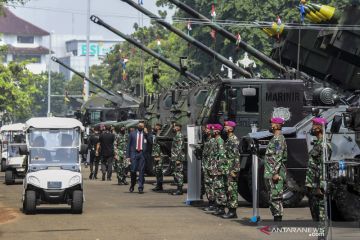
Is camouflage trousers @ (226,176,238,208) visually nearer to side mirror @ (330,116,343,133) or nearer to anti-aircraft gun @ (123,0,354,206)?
side mirror @ (330,116,343,133)

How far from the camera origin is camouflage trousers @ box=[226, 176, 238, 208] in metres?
20.0

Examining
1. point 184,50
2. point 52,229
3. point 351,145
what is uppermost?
point 184,50

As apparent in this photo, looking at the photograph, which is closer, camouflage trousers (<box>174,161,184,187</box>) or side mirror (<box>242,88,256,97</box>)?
side mirror (<box>242,88,256,97</box>)

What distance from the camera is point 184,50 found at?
7944cm

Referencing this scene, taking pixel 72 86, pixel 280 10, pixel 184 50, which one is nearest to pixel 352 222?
pixel 280 10

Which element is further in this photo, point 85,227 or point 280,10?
point 280,10

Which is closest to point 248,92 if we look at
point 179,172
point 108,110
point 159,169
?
point 179,172

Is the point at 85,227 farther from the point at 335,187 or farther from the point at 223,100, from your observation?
the point at 223,100

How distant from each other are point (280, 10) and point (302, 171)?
1839 inches

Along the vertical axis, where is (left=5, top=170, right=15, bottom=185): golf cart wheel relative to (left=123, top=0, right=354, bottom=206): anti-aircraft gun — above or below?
below

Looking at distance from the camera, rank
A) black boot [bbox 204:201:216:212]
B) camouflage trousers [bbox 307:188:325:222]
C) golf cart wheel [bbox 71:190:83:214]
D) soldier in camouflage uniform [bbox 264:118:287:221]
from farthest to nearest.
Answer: black boot [bbox 204:201:216:212] < golf cart wheel [bbox 71:190:83:214] < soldier in camouflage uniform [bbox 264:118:287:221] < camouflage trousers [bbox 307:188:325:222]

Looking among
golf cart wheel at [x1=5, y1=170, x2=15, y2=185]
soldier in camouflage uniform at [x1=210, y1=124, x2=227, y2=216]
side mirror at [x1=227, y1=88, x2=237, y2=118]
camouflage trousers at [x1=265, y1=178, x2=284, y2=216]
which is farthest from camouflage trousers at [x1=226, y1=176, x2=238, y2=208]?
golf cart wheel at [x1=5, y1=170, x2=15, y2=185]

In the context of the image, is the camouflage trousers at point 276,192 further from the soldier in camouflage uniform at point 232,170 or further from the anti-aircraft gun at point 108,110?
the anti-aircraft gun at point 108,110

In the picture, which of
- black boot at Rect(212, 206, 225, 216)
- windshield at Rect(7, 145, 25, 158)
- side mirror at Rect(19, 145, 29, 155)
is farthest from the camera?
windshield at Rect(7, 145, 25, 158)
